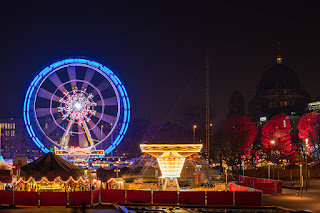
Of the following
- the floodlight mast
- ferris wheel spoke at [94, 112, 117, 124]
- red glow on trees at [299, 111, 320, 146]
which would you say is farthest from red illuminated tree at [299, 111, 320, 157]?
the floodlight mast

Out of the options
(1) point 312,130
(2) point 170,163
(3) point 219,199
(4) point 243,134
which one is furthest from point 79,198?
(1) point 312,130

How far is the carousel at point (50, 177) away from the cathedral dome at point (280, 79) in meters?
150

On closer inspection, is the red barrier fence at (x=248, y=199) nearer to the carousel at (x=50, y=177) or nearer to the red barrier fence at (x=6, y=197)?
the carousel at (x=50, y=177)

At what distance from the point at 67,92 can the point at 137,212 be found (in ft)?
94.2

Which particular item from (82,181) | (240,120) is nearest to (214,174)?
(82,181)

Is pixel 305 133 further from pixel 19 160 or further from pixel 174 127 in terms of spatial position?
pixel 19 160

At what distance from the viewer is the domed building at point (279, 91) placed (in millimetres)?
177875

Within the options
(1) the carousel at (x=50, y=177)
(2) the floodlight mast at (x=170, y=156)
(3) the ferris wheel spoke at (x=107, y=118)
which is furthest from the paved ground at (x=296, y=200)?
(3) the ferris wheel spoke at (x=107, y=118)

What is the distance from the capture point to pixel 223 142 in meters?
84.3

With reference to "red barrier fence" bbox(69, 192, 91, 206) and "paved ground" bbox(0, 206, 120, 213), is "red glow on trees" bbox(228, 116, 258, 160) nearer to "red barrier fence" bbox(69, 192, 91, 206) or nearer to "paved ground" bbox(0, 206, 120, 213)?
"red barrier fence" bbox(69, 192, 91, 206)

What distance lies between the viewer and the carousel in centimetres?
3544

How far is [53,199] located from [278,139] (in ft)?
235

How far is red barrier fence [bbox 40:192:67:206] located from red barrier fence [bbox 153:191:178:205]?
5.20 m

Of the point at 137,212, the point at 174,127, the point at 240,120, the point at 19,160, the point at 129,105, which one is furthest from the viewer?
the point at 174,127
